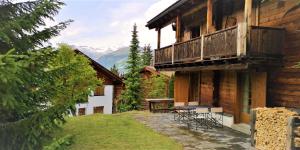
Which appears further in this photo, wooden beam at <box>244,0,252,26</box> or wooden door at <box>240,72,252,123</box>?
wooden door at <box>240,72,252,123</box>

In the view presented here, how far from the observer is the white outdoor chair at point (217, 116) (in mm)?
13817

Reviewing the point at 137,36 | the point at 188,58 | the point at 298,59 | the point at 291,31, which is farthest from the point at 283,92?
the point at 137,36

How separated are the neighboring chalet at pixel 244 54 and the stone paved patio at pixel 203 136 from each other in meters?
1.51

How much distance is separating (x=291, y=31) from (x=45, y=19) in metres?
8.04

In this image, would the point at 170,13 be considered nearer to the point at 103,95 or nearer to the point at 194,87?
the point at 194,87

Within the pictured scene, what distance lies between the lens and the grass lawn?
9.81 m

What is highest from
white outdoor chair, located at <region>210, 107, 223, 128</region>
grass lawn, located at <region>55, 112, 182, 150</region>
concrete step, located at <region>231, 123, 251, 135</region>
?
white outdoor chair, located at <region>210, 107, 223, 128</region>

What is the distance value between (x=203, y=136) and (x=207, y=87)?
566 centimetres

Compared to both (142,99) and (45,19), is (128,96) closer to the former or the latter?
(142,99)

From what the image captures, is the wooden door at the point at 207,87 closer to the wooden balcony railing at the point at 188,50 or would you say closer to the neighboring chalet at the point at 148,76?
the wooden balcony railing at the point at 188,50

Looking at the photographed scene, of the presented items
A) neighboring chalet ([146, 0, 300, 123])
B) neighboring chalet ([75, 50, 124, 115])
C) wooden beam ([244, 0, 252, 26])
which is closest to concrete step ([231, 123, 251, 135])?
neighboring chalet ([146, 0, 300, 123])

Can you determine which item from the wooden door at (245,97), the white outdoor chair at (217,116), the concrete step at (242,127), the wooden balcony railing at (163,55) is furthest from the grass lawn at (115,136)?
the wooden balcony railing at (163,55)

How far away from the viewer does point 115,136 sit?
11.3 metres

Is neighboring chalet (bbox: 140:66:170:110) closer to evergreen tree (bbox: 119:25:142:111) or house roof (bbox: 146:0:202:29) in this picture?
evergreen tree (bbox: 119:25:142:111)
